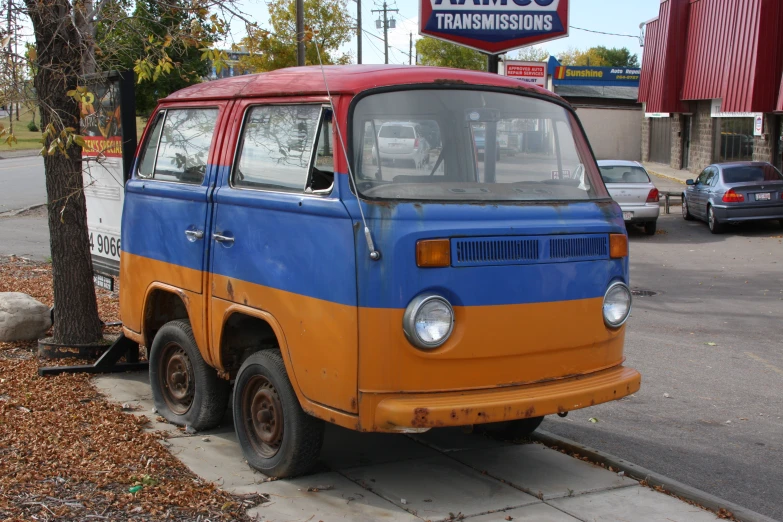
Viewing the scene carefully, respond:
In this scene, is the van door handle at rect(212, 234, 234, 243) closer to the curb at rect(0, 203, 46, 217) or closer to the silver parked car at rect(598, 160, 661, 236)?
the silver parked car at rect(598, 160, 661, 236)

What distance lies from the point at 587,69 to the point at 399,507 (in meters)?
54.1

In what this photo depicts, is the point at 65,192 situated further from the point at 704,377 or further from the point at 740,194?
the point at 740,194

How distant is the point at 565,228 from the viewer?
483 cm

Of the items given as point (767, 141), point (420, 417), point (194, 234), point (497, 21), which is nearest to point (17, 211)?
point (497, 21)

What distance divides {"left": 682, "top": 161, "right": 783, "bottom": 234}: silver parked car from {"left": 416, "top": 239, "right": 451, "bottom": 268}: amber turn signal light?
622 inches

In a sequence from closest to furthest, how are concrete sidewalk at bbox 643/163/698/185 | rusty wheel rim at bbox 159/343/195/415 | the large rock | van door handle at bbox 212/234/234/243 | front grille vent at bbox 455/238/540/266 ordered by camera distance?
front grille vent at bbox 455/238/540/266 < van door handle at bbox 212/234/234/243 < rusty wheel rim at bbox 159/343/195/415 < the large rock < concrete sidewalk at bbox 643/163/698/185

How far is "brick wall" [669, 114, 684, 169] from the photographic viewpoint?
3453 cm

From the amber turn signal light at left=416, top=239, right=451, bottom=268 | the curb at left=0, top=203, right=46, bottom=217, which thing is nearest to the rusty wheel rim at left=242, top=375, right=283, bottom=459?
the amber turn signal light at left=416, top=239, right=451, bottom=268

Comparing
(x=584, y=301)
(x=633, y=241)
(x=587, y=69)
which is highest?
(x=587, y=69)

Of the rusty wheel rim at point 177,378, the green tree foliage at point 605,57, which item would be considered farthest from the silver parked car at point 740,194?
the green tree foliage at point 605,57

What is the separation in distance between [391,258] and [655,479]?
2.17 metres

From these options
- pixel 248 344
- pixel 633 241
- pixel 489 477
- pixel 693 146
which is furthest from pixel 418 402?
pixel 693 146

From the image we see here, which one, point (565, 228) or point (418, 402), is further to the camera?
point (565, 228)

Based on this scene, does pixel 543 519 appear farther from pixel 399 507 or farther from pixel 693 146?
pixel 693 146
